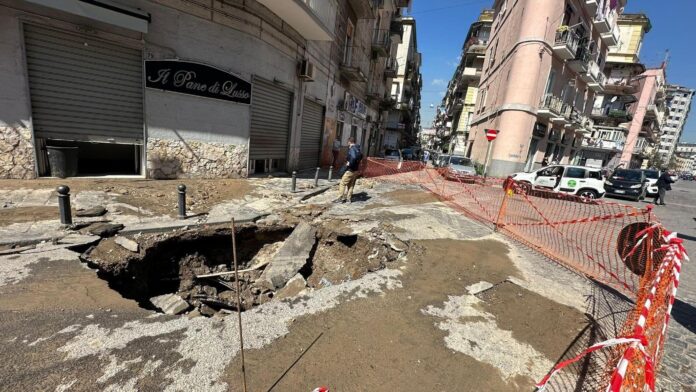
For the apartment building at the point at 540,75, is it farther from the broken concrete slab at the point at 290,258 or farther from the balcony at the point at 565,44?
the broken concrete slab at the point at 290,258

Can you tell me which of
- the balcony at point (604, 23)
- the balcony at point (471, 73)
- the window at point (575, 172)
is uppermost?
the balcony at point (604, 23)

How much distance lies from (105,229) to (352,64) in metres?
16.0

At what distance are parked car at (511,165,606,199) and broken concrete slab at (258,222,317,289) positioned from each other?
41.1ft

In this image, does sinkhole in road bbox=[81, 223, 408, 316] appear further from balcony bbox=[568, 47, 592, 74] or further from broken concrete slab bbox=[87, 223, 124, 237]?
balcony bbox=[568, 47, 592, 74]

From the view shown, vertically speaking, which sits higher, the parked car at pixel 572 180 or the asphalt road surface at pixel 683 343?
the parked car at pixel 572 180

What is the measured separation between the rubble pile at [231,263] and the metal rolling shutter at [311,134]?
7.88 meters

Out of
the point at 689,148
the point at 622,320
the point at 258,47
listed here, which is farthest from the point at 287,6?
the point at 689,148

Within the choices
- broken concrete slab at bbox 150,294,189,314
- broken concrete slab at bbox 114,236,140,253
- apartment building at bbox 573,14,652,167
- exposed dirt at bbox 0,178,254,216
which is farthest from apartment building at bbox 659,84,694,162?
broken concrete slab at bbox 114,236,140,253

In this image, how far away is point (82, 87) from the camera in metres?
7.12

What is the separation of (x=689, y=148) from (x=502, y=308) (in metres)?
217

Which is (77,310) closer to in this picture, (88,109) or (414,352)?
(414,352)

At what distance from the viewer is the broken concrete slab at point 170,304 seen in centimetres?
390

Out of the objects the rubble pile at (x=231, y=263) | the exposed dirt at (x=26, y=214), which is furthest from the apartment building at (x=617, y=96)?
the exposed dirt at (x=26, y=214)

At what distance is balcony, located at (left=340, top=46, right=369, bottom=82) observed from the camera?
1621 cm
